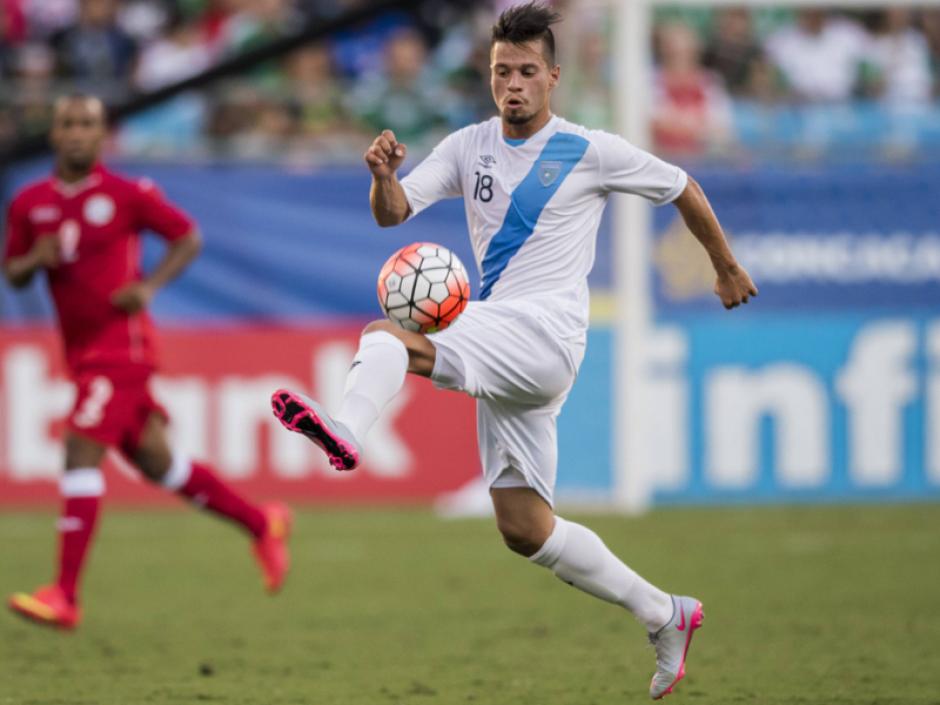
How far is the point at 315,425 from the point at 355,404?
313 mm

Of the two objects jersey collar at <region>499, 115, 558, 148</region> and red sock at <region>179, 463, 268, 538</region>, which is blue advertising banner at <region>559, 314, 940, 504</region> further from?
jersey collar at <region>499, 115, 558, 148</region>

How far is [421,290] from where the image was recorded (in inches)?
215

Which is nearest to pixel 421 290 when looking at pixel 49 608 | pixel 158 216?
pixel 49 608

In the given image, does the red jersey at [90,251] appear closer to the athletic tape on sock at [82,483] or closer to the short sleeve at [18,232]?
the short sleeve at [18,232]

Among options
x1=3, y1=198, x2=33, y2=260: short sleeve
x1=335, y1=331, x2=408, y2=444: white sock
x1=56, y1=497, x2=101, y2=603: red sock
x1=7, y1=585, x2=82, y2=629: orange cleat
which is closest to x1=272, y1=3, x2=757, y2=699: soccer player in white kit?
x1=335, y1=331, x2=408, y2=444: white sock

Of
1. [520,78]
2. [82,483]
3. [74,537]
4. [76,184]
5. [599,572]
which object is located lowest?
[74,537]

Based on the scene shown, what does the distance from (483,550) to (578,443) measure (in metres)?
1.97

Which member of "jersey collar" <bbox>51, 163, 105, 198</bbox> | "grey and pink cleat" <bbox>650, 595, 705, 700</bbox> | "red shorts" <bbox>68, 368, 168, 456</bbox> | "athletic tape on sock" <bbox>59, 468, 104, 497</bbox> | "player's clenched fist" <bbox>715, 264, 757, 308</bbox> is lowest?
"grey and pink cleat" <bbox>650, 595, 705, 700</bbox>

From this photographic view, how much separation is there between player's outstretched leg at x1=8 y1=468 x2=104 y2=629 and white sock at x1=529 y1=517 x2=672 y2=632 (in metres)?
2.57

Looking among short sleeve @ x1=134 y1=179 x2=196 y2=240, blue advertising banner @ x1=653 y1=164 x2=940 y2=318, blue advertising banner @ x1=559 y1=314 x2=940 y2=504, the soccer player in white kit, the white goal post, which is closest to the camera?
the soccer player in white kit

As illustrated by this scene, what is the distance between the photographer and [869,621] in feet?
26.3

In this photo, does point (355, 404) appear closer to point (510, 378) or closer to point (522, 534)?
point (510, 378)

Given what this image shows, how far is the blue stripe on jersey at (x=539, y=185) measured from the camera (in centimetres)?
→ 582

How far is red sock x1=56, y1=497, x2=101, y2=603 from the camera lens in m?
7.70
